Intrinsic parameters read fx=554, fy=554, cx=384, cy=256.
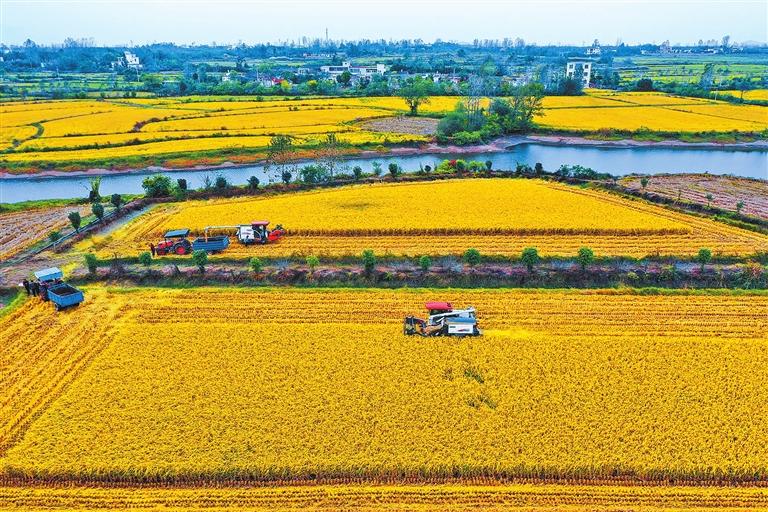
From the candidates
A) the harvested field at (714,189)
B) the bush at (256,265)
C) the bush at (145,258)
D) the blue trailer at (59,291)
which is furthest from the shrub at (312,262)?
the harvested field at (714,189)

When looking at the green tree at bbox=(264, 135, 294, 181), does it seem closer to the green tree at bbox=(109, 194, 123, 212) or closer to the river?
the river

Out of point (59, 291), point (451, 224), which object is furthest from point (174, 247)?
point (451, 224)

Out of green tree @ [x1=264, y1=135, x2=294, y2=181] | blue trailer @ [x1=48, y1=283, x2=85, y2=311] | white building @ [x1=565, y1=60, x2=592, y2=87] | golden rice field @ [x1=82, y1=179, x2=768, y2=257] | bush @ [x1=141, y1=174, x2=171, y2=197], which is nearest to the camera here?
blue trailer @ [x1=48, y1=283, x2=85, y2=311]

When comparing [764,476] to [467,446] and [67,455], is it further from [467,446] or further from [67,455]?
[67,455]

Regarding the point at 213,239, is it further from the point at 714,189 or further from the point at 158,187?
the point at 714,189

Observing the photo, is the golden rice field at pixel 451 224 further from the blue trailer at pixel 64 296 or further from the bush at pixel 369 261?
the blue trailer at pixel 64 296

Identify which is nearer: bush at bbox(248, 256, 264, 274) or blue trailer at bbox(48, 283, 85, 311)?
blue trailer at bbox(48, 283, 85, 311)

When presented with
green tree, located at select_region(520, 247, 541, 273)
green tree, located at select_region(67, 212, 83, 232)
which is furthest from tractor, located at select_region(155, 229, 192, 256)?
green tree, located at select_region(520, 247, 541, 273)

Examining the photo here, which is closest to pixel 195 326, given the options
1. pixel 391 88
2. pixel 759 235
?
pixel 759 235
